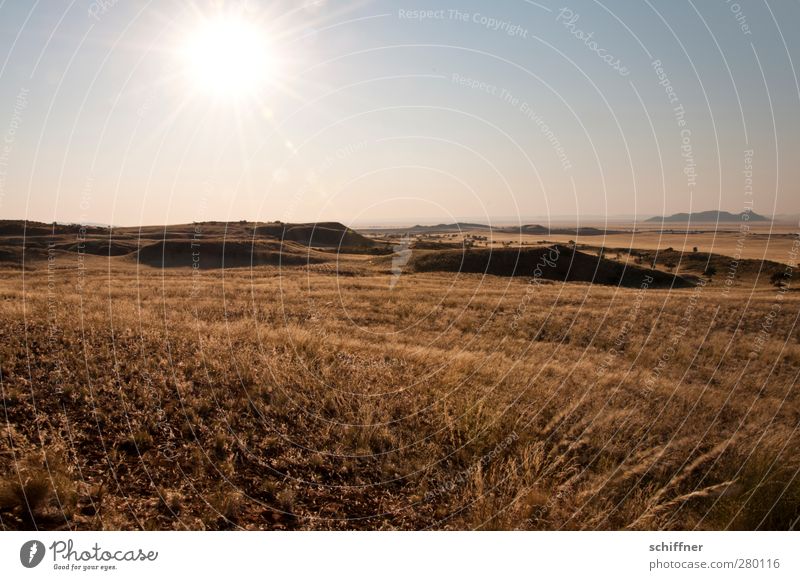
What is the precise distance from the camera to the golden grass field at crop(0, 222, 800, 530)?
18.8 feet

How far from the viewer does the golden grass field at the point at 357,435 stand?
5738mm

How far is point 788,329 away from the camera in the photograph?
23422mm

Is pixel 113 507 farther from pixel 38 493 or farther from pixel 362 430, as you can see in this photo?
pixel 362 430

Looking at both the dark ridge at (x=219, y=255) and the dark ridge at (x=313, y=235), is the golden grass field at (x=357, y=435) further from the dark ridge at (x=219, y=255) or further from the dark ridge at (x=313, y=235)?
the dark ridge at (x=313, y=235)
